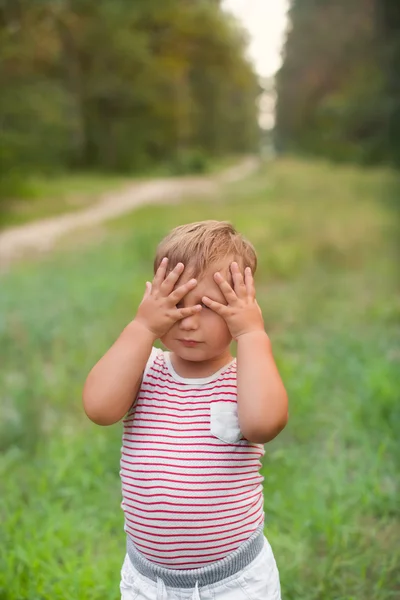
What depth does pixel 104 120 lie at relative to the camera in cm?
1104

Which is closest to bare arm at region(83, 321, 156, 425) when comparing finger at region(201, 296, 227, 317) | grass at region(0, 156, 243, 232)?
finger at region(201, 296, 227, 317)

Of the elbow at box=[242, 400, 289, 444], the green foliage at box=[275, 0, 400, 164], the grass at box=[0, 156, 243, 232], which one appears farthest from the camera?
the grass at box=[0, 156, 243, 232]

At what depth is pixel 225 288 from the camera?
1131 millimetres

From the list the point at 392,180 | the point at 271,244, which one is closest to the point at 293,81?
the point at 392,180

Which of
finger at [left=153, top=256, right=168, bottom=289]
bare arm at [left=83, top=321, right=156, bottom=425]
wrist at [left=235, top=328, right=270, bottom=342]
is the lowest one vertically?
bare arm at [left=83, top=321, right=156, bottom=425]

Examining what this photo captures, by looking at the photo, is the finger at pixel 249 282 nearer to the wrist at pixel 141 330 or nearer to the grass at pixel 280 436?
the wrist at pixel 141 330

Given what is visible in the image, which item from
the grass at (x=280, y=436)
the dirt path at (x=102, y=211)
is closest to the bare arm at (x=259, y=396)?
the grass at (x=280, y=436)

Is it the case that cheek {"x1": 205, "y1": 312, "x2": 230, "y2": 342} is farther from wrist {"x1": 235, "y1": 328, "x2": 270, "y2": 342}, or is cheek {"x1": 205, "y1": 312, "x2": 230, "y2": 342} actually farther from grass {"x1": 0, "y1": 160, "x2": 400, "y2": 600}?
grass {"x1": 0, "y1": 160, "x2": 400, "y2": 600}

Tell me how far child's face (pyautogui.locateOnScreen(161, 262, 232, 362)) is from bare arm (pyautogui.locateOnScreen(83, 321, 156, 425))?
0.05 m

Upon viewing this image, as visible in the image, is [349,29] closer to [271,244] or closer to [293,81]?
[293,81]

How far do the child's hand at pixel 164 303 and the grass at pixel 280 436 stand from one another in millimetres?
938

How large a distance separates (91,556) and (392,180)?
26.4 feet

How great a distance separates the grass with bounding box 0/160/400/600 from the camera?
193cm

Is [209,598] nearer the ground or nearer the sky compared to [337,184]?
nearer the ground
